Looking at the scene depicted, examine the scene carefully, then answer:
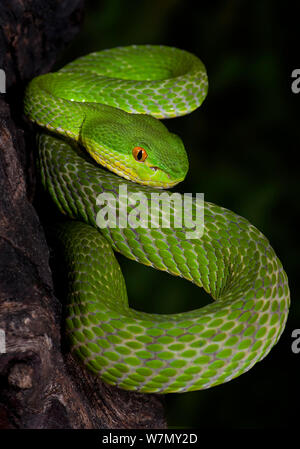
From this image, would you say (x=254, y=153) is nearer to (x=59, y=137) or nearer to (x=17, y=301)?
(x=59, y=137)

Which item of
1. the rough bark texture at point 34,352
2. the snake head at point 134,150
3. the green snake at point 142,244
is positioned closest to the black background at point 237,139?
the green snake at point 142,244

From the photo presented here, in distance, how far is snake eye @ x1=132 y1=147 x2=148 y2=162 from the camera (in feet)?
9.94

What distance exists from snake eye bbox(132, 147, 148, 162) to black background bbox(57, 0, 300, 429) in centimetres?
184

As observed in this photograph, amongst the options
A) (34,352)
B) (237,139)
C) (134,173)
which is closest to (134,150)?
(134,173)

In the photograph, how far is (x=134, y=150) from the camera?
3.03m

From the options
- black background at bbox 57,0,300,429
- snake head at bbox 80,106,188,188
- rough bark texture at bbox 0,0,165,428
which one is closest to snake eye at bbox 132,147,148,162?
snake head at bbox 80,106,188,188

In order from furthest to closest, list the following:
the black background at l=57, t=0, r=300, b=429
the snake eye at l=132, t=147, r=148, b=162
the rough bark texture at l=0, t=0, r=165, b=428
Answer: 1. the black background at l=57, t=0, r=300, b=429
2. the snake eye at l=132, t=147, r=148, b=162
3. the rough bark texture at l=0, t=0, r=165, b=428

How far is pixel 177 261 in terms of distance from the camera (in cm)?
277

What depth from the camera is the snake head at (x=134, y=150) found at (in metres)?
3.04

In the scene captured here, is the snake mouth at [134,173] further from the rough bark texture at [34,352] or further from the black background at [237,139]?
the black background at [237,139]

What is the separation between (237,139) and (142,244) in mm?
2667

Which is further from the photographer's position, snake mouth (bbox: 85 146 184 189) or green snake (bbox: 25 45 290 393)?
snake mouth (bbox: 85 146 184 189)

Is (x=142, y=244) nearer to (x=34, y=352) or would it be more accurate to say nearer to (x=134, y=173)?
(x=134, y=173)

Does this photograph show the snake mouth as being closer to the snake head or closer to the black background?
the snake head
